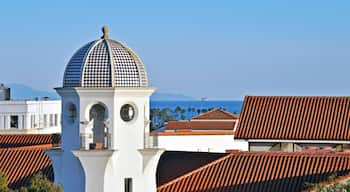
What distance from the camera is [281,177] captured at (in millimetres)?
35031

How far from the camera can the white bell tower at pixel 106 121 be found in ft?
99.2

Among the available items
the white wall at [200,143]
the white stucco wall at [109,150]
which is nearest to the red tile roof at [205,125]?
the white wall at [200,143]

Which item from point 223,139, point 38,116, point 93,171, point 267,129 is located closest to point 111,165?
point 93,171

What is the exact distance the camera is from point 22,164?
133ft

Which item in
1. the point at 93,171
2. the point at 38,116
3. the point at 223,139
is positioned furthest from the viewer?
the point at 38,116

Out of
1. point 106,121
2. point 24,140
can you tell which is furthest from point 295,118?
point 106,121

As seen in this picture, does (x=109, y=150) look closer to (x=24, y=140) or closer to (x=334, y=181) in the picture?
(x=334, y=181)

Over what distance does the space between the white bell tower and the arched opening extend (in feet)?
0.09

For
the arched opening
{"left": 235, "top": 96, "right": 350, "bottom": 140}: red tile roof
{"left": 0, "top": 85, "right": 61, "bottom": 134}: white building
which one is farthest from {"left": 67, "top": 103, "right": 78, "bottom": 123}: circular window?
{"left": 0, "top": 85, "right": 61, "bottom": 134}: white building

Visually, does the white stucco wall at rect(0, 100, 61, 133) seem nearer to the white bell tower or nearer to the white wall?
the white wall

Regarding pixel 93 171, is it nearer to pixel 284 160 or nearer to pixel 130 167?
pixel 130 167

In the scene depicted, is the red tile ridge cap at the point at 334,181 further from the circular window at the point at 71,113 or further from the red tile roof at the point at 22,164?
the red tile roof at the point at 22,164

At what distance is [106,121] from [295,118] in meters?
14.5

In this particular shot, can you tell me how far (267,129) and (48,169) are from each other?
29.0ft
